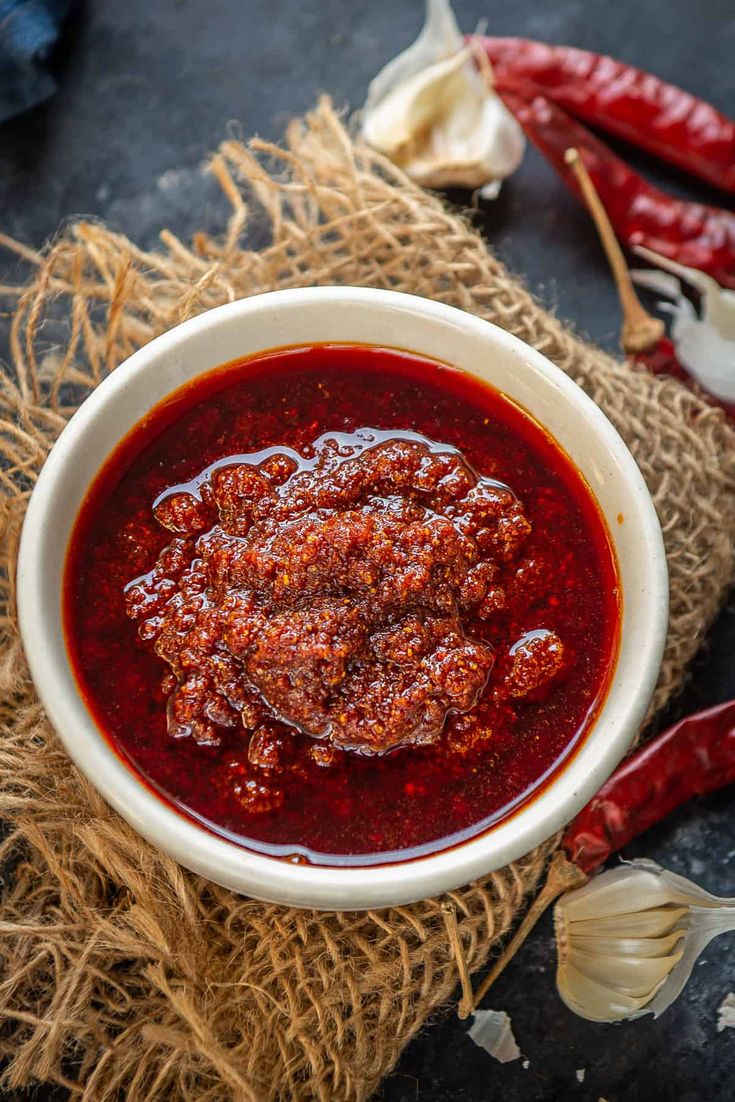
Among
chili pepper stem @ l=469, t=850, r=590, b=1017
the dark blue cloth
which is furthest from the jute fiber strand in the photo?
the dark blue cloth

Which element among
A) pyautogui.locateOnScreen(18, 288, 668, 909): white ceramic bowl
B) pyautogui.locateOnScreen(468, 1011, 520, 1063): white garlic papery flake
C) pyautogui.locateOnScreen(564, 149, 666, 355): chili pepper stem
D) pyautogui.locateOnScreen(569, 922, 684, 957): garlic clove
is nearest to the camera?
pyautogui.locateOnScreen(18, 288, 668, 909): white ceramic bowl

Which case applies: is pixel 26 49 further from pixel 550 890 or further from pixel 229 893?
pixel 550 890

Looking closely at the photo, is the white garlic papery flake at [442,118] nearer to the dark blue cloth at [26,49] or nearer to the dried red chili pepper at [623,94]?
the dried red chili pepper at [623,94]

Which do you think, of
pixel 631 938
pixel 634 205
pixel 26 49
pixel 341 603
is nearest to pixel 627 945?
pixel 631 938

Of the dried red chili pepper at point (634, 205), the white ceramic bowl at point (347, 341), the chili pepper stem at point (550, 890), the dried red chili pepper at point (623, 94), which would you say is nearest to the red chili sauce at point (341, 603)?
the white ceramic bowl at point (347, 341)

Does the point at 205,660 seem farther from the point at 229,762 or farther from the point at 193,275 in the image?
the point at 193,275

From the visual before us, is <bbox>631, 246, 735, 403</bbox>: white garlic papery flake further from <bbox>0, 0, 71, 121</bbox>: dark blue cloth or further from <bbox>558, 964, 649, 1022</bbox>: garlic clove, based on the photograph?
<bbox>0, 0, 71, 121</bbox>: dark blue cloth
